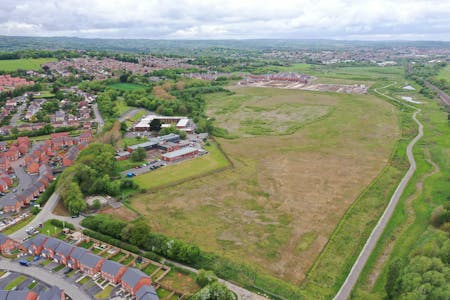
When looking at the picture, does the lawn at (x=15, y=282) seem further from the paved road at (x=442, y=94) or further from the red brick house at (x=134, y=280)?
the paved road at (x=442, y=94)

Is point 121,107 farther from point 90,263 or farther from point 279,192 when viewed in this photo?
point 90,263

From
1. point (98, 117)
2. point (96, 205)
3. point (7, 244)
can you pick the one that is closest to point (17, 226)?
point (7, 244)

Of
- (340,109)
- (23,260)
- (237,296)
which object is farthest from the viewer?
(340,109)

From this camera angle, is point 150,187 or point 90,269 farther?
point 150,187

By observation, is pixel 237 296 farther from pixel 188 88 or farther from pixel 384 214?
pixel 188 88

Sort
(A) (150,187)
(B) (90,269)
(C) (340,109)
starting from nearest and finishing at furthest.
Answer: (B) (90,269), (A) (150,187), (C) (340,109)

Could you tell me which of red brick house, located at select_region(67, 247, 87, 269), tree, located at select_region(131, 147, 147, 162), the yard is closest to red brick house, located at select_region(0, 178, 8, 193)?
tree, located at select_region(131, 147, 147, 162)

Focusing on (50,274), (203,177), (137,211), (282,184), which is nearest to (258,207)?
(282,184)
